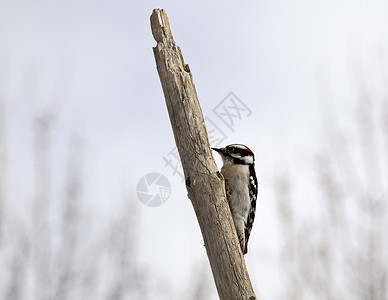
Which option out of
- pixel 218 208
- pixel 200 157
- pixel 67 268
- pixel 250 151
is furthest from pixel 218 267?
pixel 67 268

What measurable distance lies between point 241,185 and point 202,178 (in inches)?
47.5

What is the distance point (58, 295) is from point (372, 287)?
4.96 metres

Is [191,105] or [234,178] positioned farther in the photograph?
[234,178]

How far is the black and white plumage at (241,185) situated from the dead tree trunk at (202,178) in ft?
3.26

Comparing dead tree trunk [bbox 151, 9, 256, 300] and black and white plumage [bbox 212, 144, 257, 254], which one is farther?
black and white plumage [bbox 212, 144, 257, 254]

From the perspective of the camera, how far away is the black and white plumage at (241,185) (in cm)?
461

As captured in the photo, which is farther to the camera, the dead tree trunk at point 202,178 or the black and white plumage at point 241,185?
the black and white plumage at point 241,185

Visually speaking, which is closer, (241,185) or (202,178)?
(202,178)

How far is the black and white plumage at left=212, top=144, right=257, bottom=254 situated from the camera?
4.61 m

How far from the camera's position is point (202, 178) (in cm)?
364

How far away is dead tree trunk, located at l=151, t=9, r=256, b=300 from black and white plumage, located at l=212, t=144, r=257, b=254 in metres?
0.99

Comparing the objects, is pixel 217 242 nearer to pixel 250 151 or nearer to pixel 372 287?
pixel 250 151

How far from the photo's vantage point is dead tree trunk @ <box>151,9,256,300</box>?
3500mm

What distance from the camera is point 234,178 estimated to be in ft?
15.9
